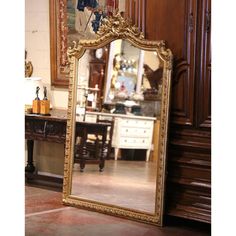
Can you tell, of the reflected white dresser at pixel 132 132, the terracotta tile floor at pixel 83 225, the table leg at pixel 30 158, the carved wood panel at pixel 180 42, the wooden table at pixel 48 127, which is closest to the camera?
the terracotta tile floor at pixel 83 225

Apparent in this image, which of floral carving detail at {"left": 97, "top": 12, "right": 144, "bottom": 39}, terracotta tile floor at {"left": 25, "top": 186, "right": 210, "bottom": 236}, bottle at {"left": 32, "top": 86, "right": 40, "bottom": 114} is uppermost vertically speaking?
floral carving detail at {"left": 97, "top": 12, "right": 144, "bottom": 39}

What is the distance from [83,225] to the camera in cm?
377

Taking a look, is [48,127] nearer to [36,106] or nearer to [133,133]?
[36,106]

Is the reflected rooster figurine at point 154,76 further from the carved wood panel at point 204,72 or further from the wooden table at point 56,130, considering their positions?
the wooden table at point 56,130

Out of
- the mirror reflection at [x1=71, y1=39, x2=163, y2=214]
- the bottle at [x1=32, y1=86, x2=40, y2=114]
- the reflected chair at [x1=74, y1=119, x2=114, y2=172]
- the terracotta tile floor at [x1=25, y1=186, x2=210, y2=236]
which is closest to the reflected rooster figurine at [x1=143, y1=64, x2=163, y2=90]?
the mirror reflection at [x1=71, y1=39, x2=163, y2=214]

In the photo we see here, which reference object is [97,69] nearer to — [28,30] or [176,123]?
[176,123]

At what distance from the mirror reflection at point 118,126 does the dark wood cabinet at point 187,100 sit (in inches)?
6.1

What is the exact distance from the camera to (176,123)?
3859 mm

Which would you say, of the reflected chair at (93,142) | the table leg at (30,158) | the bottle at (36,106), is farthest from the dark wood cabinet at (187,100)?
the table leg at (30,158)

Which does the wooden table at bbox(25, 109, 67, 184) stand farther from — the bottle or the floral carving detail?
the floral carving detail

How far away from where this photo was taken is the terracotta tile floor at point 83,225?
3.58m

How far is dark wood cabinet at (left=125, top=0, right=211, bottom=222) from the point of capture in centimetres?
367

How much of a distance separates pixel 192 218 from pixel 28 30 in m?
3.20
